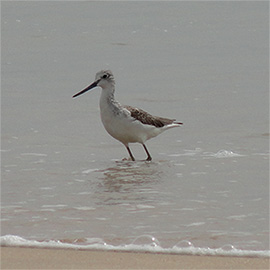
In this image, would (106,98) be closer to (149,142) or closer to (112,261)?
(149,142)

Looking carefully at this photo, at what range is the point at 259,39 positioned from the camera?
17328mm

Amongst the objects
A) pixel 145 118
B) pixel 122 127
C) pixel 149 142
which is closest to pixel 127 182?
pixel 122 127

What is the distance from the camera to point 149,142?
1080cm

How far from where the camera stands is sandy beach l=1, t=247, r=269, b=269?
18.0ft

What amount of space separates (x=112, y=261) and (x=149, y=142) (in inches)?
207

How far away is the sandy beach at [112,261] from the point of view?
5477mm

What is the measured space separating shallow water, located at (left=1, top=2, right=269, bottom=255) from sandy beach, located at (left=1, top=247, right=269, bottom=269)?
1.21 feet

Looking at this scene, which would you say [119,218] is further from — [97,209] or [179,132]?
[179,132]

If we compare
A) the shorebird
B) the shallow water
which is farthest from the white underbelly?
the shallow water

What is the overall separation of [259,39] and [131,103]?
551 cm

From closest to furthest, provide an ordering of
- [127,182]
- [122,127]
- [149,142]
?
[127,182] < [122,127] < [149,142]

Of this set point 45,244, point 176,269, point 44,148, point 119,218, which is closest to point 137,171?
point 44,148

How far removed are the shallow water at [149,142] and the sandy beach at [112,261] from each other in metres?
0.37

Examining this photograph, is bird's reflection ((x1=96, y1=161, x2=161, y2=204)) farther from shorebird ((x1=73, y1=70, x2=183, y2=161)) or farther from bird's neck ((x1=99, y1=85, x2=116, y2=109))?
bird's neck ((x1=99, y1=85, x2=116, y2=109))
